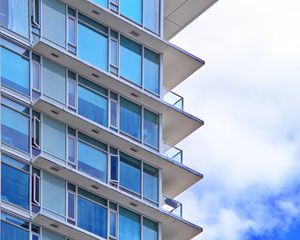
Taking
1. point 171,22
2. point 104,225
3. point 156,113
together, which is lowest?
point 104,225

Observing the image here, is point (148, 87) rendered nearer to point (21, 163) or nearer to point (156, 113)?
point (156, 113)

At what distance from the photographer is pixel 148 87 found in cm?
7175

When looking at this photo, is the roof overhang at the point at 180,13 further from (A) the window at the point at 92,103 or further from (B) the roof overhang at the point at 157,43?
(A) the window at the point at 92,103

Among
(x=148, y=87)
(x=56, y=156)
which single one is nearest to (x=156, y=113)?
(x=148, y=87)

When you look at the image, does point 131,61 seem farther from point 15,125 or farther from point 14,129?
point 14,129

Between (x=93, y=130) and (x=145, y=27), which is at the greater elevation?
(x=145, y=27)

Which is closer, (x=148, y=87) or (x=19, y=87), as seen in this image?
(x=19, y=87)

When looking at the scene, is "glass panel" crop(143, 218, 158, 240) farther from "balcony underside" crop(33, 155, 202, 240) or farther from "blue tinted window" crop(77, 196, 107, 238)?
"blue tinted window" crop(77, 196, 107, 238)

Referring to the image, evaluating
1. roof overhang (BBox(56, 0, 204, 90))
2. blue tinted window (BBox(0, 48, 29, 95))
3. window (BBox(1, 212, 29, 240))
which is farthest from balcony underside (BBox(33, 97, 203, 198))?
window (BBox(1, 212, 29, 240))

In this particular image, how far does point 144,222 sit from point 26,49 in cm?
706

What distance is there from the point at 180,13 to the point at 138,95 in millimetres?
5324

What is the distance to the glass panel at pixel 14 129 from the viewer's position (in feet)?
218

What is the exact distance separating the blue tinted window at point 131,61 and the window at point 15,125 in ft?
16.3

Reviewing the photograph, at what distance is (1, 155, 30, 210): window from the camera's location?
65.7m
